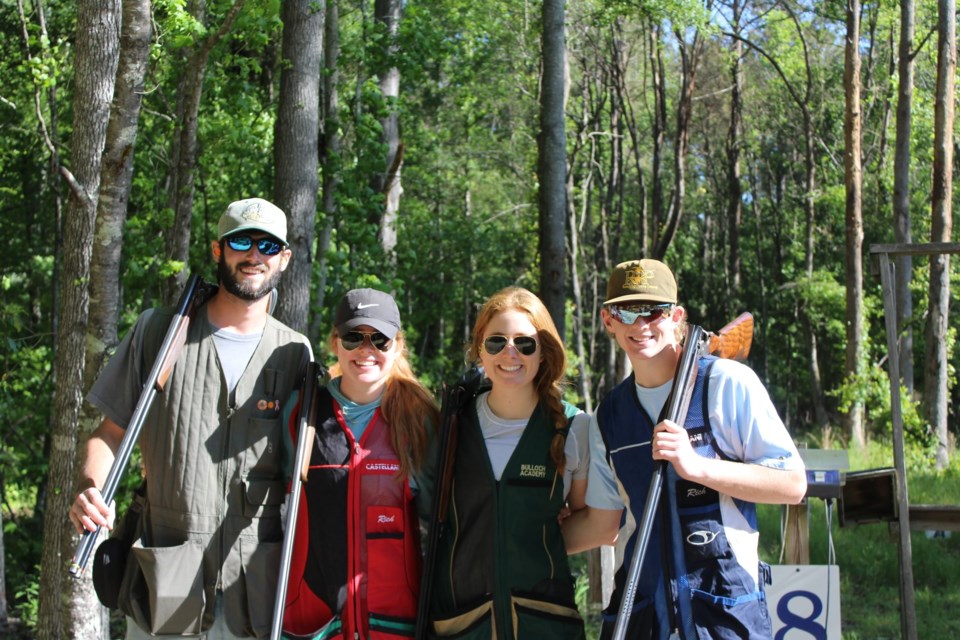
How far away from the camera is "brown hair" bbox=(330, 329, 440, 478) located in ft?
Answer: 10.9

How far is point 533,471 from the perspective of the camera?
322 centimetres

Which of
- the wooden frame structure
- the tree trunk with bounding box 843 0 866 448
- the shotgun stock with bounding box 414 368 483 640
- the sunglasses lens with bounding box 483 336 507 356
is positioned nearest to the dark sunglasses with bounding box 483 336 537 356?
the sunglasses lens with bounding box 483 336 507 356

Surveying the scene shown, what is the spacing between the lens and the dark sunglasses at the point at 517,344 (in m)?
3.32

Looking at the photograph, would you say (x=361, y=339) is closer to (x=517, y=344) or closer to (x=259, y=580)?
(x=517, y=344)

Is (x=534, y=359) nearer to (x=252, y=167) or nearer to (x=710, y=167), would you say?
(x=252, y=167)

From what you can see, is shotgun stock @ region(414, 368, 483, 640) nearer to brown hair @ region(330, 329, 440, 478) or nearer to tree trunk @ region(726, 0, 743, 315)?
brown hair @ region(330, 329, 440, 478)

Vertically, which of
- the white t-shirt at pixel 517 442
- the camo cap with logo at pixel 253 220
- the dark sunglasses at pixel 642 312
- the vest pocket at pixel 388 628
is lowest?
the vest pocket at pixel 388 628

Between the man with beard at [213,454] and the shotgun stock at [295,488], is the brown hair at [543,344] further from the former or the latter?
the man with beard at [213,454]

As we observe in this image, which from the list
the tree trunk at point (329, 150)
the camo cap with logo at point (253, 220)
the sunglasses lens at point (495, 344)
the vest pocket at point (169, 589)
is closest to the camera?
the vest pocket at point (169, 589)

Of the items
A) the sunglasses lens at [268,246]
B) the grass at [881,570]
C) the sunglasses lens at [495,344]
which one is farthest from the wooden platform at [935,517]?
the sunglasses lens at [268,246]

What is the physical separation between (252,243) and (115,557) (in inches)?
44.6

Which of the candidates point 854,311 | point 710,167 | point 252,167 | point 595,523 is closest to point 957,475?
point 854,311

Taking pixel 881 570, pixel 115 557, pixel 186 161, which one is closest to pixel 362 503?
pixel 115 557

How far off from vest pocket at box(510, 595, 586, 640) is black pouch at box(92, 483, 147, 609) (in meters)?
1.29
